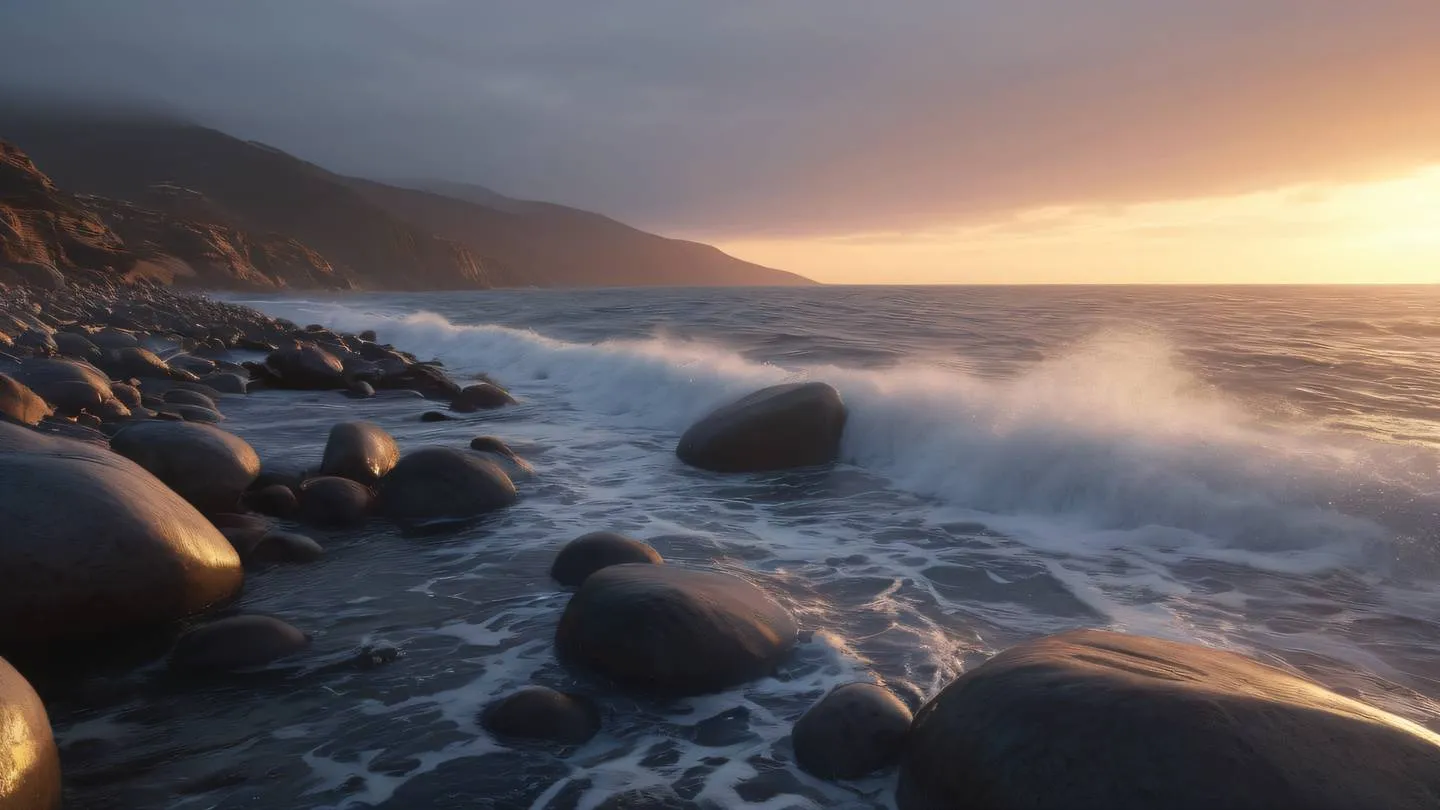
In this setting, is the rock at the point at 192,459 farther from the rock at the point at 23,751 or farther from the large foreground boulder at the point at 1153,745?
the large foreground boulder at the point at 1153,745

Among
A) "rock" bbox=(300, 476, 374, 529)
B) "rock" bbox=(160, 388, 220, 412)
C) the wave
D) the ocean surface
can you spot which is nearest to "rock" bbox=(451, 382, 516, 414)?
the ocean surface

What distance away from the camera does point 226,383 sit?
12.9m

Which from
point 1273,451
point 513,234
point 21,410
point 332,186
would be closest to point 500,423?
point 21,410

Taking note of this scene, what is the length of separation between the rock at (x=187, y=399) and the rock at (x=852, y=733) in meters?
9.61

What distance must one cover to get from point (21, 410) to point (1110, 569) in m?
9.35

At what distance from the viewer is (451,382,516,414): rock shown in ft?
41.2

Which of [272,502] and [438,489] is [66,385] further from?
[438,489]

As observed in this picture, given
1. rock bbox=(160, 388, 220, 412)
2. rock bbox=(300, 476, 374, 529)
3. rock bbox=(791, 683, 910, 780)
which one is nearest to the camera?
rock bbox=(791, 683, 910, 780)

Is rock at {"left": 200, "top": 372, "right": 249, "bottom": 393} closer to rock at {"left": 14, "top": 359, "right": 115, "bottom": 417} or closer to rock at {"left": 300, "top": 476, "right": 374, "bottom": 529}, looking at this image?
rock at {"left": 14, "top": 359, "right": 115, "bottom": 417}

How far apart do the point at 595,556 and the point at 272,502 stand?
2982mm

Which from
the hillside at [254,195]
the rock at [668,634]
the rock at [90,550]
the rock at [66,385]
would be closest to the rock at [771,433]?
the rock at [668,634]

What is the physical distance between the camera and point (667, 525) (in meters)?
6.85

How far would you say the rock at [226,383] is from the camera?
12758mm

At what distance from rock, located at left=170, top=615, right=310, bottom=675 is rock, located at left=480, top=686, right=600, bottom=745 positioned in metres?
1.25
